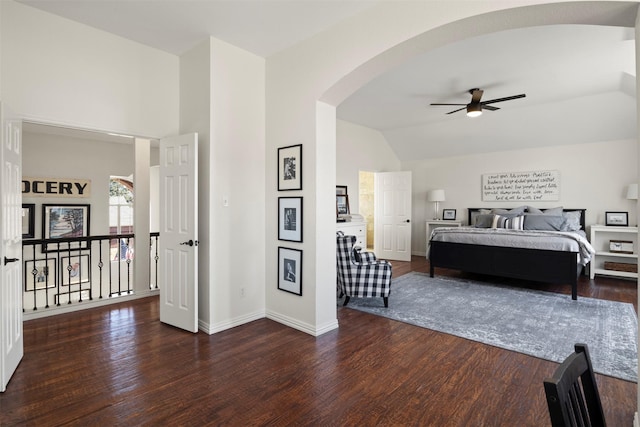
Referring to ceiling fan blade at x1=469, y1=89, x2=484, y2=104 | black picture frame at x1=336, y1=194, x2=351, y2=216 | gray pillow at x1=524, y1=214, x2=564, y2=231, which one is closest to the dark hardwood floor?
ceiling fan blade at x1=469, y1=89, x2=484, y2=104

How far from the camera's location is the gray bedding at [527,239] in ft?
15.7

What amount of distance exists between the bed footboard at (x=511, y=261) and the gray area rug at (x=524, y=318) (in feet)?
0.80

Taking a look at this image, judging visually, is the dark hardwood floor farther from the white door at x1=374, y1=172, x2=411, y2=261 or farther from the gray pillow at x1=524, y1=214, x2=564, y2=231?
the white door at x1=374, y1=172, x2=411, y2=261

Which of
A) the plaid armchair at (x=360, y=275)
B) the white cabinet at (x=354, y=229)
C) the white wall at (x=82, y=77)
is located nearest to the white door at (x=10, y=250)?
the white wall at (x=82, y=77)

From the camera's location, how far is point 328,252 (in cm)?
354

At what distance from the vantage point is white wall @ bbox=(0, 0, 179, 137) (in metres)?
2.89

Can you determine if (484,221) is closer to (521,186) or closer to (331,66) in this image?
(521,186)

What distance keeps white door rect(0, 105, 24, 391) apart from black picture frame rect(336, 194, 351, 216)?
4985mm

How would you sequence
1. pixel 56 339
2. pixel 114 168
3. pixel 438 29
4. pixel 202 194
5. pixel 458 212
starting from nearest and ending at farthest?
pixel 438 29
pixel 56 339
pixel 202 194
pixel 114 168
pixel 458 212

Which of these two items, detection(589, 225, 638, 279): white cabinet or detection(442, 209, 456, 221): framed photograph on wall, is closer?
detection(589, 225, 638, 279): white cabinet

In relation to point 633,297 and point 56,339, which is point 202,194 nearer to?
point 56,339

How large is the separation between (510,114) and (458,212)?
95.1 inches

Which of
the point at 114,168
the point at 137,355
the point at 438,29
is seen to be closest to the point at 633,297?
the point at 438,29

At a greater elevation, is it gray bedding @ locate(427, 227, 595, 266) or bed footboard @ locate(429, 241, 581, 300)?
gray bedding @ locate(427, 227, 595, 266)
